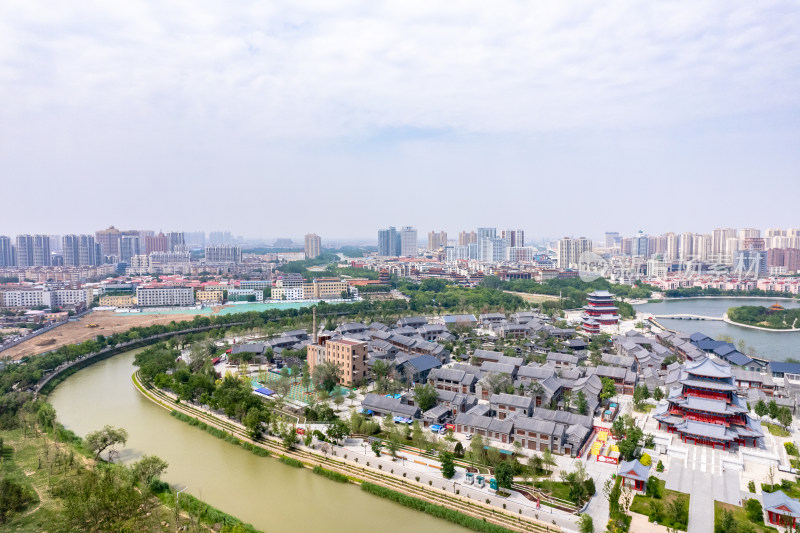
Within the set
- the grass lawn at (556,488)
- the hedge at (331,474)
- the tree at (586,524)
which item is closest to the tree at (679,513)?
the tree at (586,524)

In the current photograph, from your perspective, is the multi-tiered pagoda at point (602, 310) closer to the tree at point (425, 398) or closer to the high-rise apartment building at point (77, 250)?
the tree at point (425, 398)

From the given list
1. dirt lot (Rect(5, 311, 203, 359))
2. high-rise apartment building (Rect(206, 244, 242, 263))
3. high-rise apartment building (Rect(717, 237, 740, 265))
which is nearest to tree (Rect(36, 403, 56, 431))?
dirt lot (Rect(5, 311, 203, 359))

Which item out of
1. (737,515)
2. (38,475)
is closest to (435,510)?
(737,515)

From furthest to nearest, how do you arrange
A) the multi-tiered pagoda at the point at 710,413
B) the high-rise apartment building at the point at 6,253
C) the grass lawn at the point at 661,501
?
1. the high-rise apartment building at the point at 6,253
2. the multi-tiered pagoda at the point at 710,413
3. the grass lawn at the point at 661,501

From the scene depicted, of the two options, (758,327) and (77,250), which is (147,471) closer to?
(758,327)

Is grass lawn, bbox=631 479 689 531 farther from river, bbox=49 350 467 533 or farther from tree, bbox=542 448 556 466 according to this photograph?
river, bbox=49 350 467 533

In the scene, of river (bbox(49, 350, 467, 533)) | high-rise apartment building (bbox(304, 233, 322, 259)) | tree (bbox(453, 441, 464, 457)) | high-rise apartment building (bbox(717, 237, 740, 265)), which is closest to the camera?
river (bbox(49, 350, 467, 533))
